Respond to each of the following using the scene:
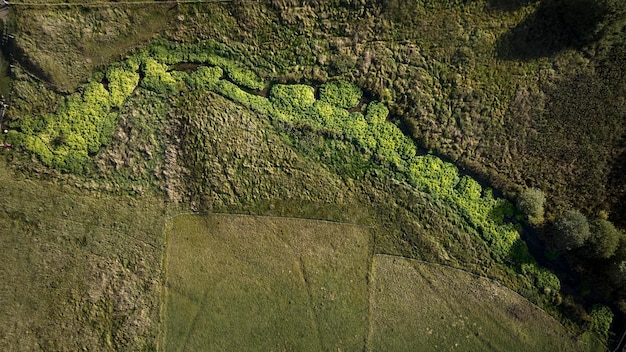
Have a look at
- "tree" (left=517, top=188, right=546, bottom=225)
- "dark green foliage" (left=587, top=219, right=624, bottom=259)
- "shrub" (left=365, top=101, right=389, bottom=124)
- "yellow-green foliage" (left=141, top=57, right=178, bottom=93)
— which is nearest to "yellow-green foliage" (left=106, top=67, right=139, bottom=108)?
"yellow-green foliage" (left=141, top=57, right=178, bottom=93)

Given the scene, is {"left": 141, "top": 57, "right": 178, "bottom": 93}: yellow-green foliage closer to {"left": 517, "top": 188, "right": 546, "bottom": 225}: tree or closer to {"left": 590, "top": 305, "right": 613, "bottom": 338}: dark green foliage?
{"left": 517, "top": 188, "right": 546, "bottom": 225}: tree

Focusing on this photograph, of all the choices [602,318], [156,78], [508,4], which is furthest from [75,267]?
[602,318]

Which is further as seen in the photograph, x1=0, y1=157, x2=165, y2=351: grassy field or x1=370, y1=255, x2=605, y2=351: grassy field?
x1=370, y1=255, x2=605, y2=351: grassy field

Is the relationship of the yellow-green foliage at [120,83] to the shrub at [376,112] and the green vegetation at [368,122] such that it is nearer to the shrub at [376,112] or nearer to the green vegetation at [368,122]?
the green vegetation at [368,122]

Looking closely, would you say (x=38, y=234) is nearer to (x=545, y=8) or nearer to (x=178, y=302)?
(x=178, y=302)

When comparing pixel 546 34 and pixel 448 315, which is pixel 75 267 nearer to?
pixel 448 315

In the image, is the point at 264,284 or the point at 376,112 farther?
the point at 376,112
